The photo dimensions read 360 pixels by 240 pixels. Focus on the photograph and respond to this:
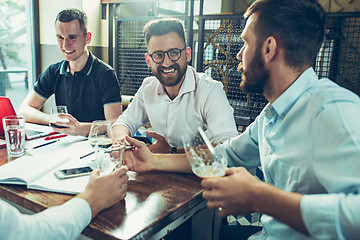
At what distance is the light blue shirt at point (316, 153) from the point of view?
71 centimetres

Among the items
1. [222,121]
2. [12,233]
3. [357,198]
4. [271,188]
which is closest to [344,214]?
[357,198]

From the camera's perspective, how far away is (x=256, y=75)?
1.10 meters

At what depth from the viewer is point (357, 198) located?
0.69 metres

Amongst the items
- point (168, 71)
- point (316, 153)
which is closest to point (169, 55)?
point (168, 71)

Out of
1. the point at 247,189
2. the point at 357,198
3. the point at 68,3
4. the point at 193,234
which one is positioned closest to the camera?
the point at 357,198

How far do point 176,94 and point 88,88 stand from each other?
909mm

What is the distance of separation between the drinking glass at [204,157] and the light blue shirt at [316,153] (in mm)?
201

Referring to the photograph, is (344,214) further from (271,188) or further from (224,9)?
(224,9)

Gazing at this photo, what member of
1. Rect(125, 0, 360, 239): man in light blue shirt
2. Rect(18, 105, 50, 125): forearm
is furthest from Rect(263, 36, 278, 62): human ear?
Rect(18, 105, 50, 125): forearm

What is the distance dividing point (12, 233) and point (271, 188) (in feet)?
2.19

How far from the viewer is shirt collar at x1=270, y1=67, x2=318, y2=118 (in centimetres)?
100

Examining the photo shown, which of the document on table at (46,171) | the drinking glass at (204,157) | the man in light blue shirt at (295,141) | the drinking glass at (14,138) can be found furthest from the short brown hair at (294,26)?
the drinking glass at (14,138)

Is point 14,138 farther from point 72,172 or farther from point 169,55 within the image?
point 169,55

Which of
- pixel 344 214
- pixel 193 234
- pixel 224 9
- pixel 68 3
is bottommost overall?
pixel 193 234
